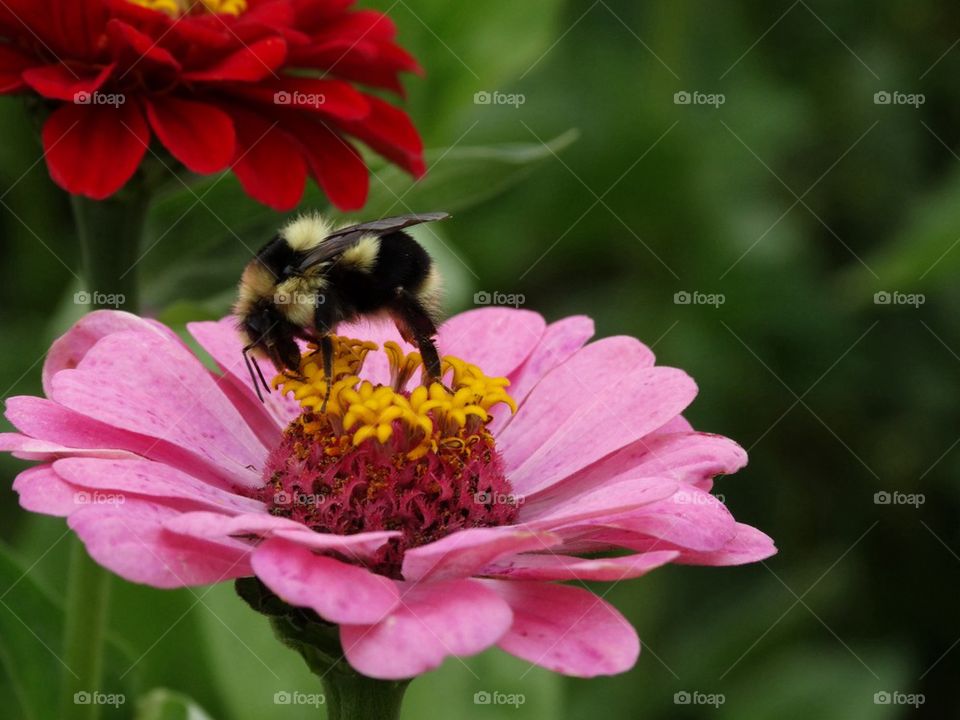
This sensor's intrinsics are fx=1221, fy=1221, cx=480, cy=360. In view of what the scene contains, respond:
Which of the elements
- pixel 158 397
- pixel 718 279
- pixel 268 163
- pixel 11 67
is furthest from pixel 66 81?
pixel 718 279

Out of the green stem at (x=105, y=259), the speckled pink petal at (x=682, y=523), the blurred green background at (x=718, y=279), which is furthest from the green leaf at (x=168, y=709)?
the speckled pink petal at (x=682, y=523)

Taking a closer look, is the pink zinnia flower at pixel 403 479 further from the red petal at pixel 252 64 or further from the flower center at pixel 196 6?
the flower center at pixel 196 6

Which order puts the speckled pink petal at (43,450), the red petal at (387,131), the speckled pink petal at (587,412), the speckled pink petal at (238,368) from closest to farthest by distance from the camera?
1. the speckled pink petal at (43,450)
2. the speckled pink petal at (587,412)
3. the speckled pink petal at (238,368)
4. the red petal at (387,131)

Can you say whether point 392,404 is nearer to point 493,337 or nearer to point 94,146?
point 493,337

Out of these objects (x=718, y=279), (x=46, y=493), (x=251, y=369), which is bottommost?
(x=46, y=493)

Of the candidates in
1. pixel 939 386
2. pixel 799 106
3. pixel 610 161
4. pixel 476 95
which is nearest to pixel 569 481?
pixel 476 95

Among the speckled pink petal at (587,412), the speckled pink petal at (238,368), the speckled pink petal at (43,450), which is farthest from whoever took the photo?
the speckled pink petal at (238,368)
